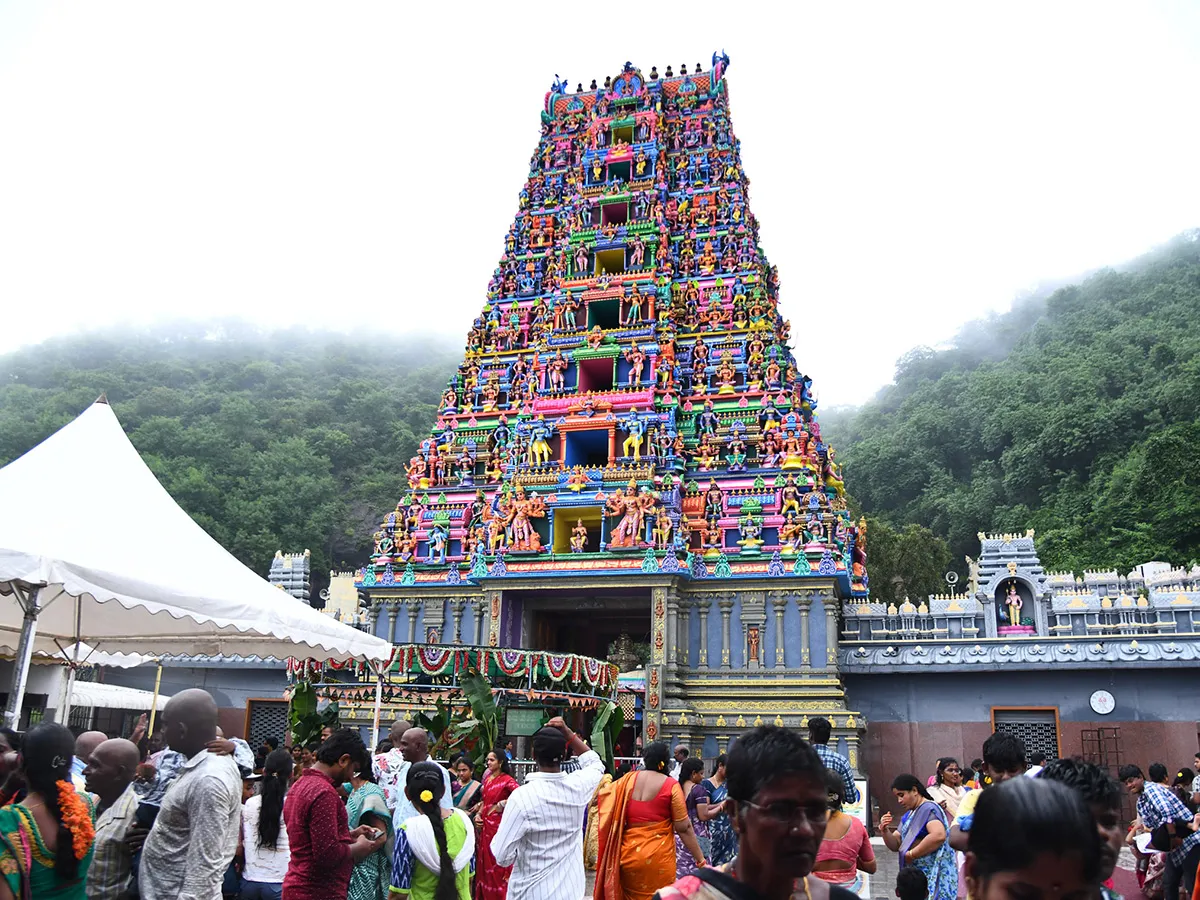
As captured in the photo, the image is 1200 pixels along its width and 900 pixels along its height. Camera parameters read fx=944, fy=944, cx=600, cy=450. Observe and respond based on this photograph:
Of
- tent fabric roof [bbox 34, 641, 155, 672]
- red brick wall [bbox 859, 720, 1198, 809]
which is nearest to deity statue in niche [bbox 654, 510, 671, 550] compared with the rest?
red brick wall [bbox 859, 720, 1198, 809]

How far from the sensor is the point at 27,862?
11.9 feet

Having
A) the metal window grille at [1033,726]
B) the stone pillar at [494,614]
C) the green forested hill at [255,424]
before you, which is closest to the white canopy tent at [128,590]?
the stone pillar at [494,614]

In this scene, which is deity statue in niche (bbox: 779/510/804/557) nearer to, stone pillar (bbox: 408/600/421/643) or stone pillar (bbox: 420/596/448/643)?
stone pillar (bbox: 420/596/448/643)

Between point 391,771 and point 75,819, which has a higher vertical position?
point 75,819

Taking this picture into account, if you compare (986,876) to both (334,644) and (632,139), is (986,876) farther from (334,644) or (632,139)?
(632,139)

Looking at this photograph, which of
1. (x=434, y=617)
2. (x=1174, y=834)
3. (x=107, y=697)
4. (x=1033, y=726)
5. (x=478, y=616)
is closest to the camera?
(x=1174, y=834)

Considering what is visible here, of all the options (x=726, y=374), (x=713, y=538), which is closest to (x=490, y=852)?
(x=713, y=538)

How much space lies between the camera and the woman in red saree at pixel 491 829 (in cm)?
666

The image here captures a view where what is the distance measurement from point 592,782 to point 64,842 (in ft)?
9.08

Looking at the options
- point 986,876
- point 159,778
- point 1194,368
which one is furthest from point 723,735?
point 1194,368

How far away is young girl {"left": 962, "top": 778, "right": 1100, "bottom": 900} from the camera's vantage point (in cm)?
210

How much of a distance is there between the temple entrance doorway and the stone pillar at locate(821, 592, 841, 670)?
4.02m

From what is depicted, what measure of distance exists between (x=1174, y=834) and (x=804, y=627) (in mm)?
13306

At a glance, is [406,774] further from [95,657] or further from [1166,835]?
[95,657]
